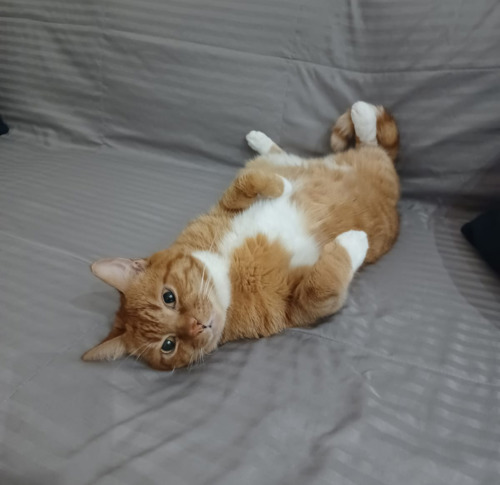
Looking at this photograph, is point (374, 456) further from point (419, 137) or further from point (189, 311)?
point (419, 137)

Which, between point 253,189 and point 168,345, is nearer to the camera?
point 168,345

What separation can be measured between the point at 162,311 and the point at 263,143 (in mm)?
852

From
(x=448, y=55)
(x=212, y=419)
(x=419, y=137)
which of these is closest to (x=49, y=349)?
(x=212, y=419)

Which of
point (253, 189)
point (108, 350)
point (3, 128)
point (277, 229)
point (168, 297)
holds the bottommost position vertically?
point (108, 350)

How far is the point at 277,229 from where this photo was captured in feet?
5.03

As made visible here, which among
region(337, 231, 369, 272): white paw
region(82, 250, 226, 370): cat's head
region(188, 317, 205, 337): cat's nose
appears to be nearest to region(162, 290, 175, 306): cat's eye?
region(82, 250, 226, 370): cat's head

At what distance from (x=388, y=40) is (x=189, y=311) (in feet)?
3.79

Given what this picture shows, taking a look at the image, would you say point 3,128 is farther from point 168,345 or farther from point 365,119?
point 365,119

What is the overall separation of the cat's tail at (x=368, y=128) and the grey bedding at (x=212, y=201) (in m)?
0.04

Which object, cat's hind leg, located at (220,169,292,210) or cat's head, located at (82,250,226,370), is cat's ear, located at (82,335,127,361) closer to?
cat's head, located at (82,250,226,370)

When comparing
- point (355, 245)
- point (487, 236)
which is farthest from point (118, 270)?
point (487, 236)

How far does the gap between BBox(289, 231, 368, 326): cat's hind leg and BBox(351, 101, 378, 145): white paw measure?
19.8 inches

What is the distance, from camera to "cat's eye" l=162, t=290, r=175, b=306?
1.38 m

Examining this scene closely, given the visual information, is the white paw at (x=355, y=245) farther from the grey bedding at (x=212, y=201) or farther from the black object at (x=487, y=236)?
the black object at (x=487, y=236)
